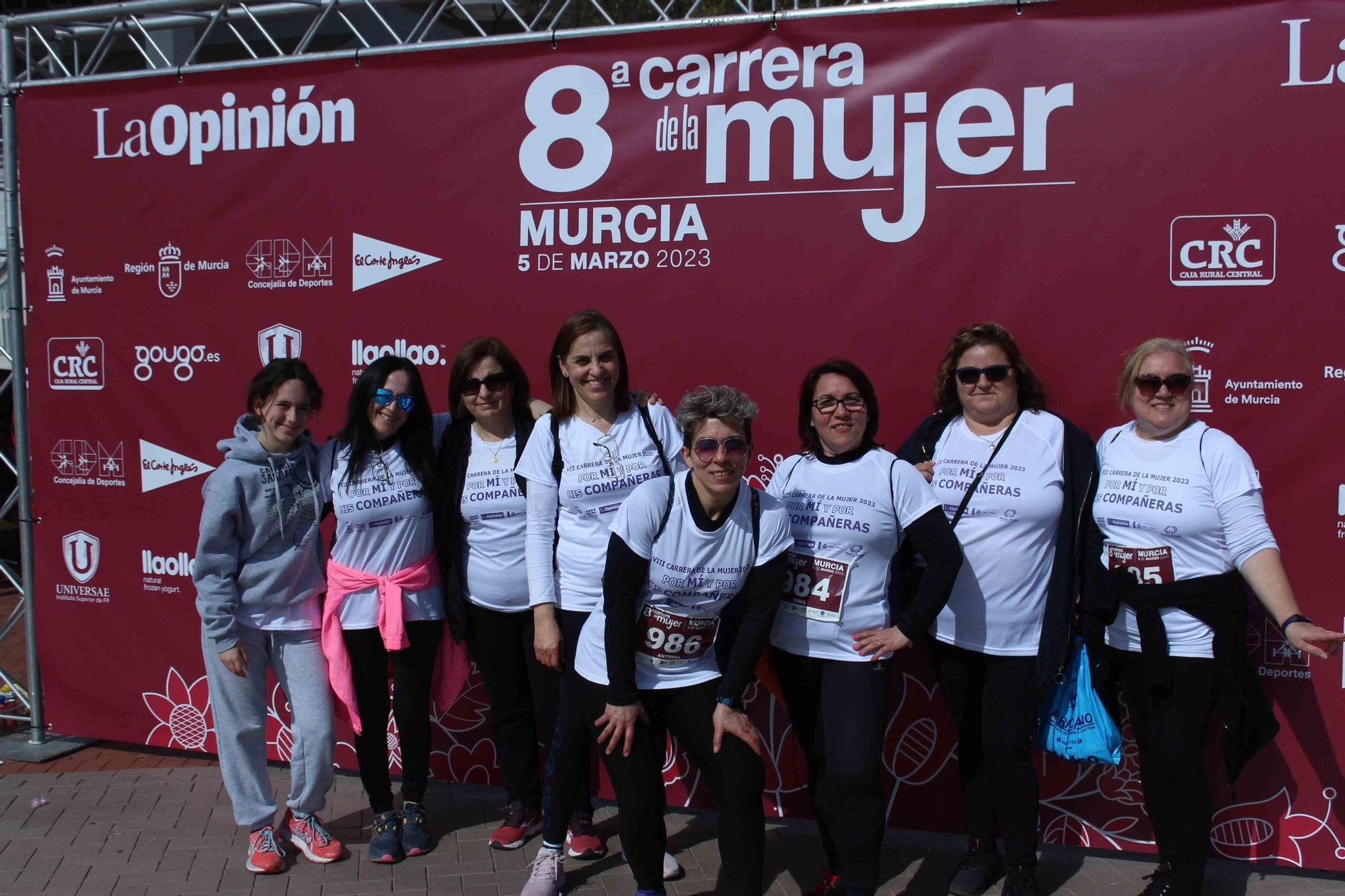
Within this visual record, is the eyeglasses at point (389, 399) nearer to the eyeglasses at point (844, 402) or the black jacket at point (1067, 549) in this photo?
the eyeglasses at point (844, 402)

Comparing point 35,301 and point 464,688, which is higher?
point 35,301

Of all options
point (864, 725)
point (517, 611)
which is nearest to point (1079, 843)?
point (864, 725)

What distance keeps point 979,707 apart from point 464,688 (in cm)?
217

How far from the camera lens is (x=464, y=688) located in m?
4.50

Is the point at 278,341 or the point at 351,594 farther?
the point at 278,341

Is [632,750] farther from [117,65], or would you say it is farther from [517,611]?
[117,65]

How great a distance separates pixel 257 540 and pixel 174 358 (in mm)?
1568

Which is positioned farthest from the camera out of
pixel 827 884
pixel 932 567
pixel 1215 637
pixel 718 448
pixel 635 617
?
pixel 827 884

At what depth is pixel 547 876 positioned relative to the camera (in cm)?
341

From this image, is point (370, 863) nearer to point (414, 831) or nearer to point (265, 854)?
point (414, 831)

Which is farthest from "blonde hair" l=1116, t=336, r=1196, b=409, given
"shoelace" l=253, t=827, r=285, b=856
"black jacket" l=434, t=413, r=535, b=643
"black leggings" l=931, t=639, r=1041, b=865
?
"shoelace" l=253, t=827, r=285, b=856

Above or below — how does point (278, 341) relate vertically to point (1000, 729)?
above

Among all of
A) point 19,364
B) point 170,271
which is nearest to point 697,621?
point 170,271

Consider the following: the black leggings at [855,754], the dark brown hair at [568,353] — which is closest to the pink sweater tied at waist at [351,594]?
the dark brown hair at [568,353]
